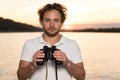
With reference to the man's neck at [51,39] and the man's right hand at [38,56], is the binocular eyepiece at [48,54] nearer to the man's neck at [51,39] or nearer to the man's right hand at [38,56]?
the man's right hand at [38,56]

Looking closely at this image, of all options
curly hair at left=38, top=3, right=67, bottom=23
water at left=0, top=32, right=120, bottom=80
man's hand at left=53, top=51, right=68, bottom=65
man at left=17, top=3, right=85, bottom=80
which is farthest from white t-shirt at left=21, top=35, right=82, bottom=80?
water at left=0, top=32, right=120, bottom=80

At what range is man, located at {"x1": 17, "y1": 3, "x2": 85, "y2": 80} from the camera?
153 inches

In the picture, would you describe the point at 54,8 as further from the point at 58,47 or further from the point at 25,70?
the point at 25,70

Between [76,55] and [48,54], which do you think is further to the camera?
[76,55]

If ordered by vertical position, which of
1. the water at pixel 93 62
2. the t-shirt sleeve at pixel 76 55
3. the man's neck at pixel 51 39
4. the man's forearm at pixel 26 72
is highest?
the man's neck at pixel 51 39

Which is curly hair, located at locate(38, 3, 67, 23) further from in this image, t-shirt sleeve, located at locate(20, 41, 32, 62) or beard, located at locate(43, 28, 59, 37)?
t-shirt sleeve, located at locate(20, 41, 32, 62)

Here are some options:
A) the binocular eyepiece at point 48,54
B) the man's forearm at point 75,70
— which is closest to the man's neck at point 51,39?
the binocular eyepiece at point 48,54

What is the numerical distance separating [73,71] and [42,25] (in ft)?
1.58

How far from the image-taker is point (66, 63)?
383 cm

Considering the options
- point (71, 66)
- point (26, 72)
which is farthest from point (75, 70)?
point (26, 72)

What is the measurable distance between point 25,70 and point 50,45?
0.30 metres

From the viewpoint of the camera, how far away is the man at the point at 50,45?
389 centimetres

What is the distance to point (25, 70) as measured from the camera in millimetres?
3877

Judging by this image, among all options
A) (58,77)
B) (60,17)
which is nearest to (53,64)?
(58,77)
